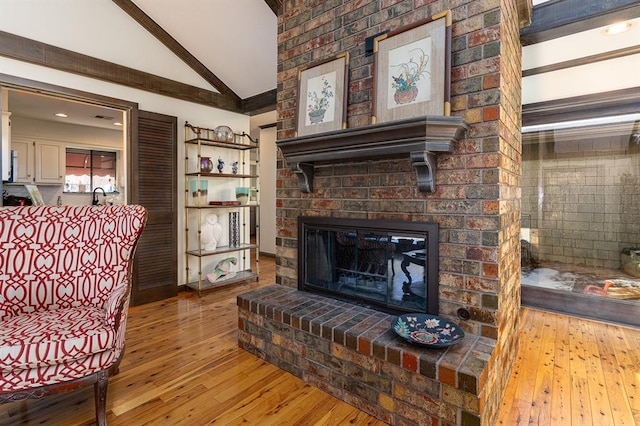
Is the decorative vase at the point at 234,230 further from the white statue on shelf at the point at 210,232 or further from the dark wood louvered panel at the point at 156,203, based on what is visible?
the dark wood louvered panel at the point at 156,203

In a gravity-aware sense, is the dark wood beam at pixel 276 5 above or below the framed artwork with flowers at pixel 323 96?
above

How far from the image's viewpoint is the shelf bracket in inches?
91.3

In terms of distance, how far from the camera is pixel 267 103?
3961 mm

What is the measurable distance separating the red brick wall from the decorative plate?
100mm

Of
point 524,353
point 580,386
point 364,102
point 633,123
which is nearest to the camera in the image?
point 580,386

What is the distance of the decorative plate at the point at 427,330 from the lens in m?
1.53

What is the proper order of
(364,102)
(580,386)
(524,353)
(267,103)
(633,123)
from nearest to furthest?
1. (580,386)
2. (364,102)
3. (524,353)
4. (633,123)
5. (267,103)

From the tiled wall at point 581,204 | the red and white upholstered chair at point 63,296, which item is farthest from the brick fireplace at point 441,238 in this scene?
the tiled wall at point 581,204

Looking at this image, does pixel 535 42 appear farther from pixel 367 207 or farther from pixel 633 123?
pixel 367 207

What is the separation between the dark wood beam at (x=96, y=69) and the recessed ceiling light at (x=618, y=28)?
3729mm

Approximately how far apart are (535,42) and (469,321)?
2.10m

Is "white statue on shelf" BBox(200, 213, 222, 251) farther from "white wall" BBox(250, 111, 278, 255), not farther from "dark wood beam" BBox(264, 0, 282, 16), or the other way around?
"dark wood beam" BBox(264, 0, 282, 16)

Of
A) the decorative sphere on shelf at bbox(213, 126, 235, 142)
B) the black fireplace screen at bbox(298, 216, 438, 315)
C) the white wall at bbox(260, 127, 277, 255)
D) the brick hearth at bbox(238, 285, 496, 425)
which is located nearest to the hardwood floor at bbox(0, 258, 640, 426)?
the brick hearth at bbox(238, 285, 496, 425)

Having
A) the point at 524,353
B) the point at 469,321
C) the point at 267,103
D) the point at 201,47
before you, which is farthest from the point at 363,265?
the point at 201,47
